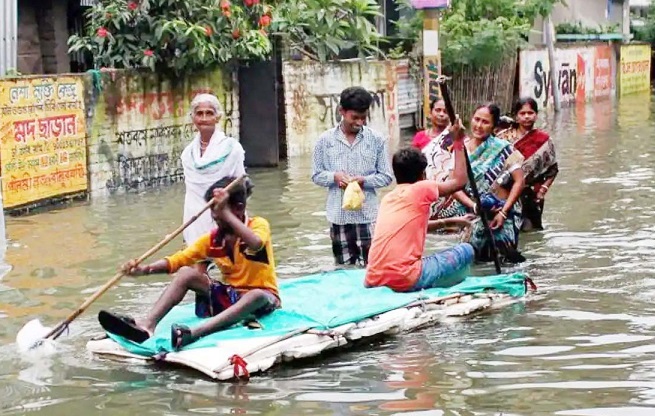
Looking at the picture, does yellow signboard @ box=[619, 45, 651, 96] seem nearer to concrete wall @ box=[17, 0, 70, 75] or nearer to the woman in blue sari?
concrete wall @ box=[17, 0, 70, 75]

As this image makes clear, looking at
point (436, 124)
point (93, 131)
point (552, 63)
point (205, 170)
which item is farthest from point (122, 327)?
point (552, 63)

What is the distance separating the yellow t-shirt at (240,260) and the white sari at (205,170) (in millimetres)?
464

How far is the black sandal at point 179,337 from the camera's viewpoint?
248 inches

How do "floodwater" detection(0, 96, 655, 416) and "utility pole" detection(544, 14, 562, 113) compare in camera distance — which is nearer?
"floodwater" detection(0, 96, 655, 416)

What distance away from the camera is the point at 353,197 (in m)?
8.32

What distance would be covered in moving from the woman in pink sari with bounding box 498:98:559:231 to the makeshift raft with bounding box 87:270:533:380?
2531mm

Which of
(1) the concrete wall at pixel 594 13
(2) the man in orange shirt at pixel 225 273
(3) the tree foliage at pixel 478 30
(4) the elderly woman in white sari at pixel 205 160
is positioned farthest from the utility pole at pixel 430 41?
(1) the concrete wall at pixel 594 13

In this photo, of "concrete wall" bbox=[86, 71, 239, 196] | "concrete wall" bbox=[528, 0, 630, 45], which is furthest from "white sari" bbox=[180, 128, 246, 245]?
"concrete wall" bbox=[528, 0, 630, 45]

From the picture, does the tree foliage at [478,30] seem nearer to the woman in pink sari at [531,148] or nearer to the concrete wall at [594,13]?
the concrete wall at [594,13]

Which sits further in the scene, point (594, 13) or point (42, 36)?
point (594, 13)

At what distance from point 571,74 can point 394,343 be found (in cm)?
2348

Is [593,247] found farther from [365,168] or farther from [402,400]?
[402,400]

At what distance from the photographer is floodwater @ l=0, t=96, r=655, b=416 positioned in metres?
5.84

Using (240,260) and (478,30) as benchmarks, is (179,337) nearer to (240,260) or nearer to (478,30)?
(240,260)
